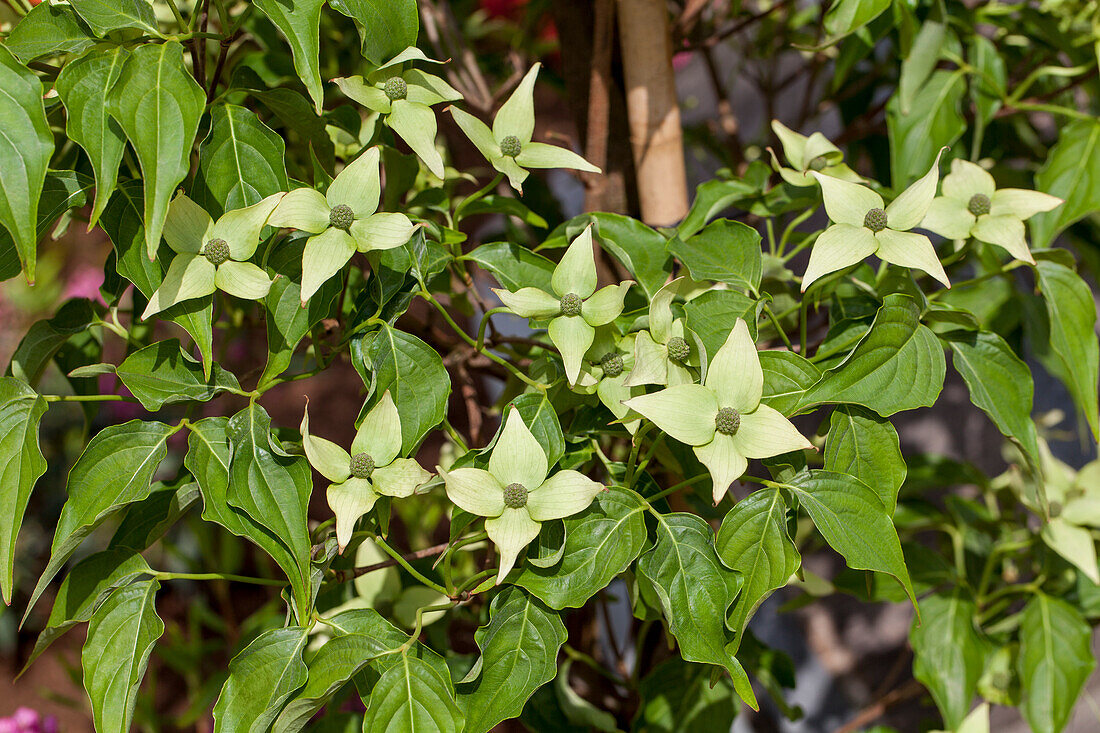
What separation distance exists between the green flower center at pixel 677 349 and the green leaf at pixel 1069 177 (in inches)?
16.3

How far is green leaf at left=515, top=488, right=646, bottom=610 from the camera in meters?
0.42

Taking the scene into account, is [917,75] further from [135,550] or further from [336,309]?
[135,550]

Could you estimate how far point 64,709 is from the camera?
65.4 inches

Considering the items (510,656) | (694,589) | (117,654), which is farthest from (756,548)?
(117,654)

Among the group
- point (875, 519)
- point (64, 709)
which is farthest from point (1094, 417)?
point (64, 709)

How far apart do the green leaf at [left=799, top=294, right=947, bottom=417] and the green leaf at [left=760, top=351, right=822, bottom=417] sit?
14 mm

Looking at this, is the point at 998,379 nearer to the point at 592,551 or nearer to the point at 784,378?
the point at 784,378

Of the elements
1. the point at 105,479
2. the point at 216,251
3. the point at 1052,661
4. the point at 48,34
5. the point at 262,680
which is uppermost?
the point at 48,34

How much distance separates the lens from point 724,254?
0.51 meters

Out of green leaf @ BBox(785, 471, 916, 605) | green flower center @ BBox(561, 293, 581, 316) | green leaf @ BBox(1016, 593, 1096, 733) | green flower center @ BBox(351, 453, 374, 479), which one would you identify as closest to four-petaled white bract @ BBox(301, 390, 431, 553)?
green flower center @ BBox(351, 453, 374, 479)

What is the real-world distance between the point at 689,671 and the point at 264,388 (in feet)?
1.48

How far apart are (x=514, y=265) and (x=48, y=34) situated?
289mm

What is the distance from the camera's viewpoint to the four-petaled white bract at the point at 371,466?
423 millimetres

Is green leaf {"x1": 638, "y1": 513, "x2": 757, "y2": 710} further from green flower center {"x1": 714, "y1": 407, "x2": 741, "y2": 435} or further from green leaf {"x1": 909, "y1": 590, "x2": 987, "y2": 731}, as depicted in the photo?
green leaf {"x1": 909, "y1": 590, "x2": 987, "y2": 731}
